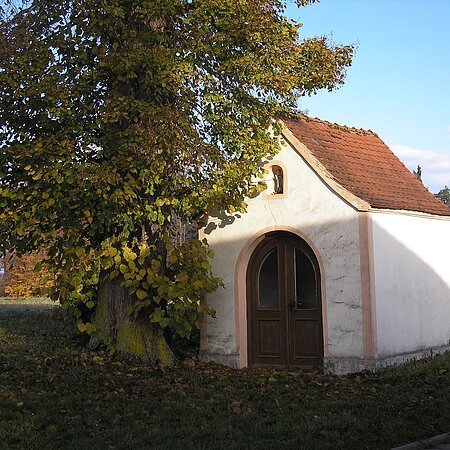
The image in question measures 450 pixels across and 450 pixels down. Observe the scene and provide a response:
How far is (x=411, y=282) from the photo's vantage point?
46.0 feet

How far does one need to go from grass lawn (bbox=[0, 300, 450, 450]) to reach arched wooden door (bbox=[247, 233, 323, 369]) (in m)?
1.00

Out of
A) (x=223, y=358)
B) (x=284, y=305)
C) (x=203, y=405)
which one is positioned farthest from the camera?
(x=223, y=358)

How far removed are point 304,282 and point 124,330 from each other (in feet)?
11.1

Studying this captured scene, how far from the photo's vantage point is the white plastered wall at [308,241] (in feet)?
42.0

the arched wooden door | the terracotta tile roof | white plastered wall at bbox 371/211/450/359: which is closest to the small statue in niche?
the terracotta tile roof

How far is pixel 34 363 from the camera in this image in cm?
1191

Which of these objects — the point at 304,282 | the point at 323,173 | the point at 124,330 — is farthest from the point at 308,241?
the point at 124,330

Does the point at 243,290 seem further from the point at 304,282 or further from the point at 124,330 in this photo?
the point at 124,330

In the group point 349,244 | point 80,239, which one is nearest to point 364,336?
point 349,244

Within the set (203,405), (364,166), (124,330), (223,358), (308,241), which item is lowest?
(203,405)

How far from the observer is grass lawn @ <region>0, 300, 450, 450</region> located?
7961 mm

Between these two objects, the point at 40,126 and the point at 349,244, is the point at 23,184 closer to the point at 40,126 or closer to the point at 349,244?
the point at 40,126

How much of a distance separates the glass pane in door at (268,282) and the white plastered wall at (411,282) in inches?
84.2

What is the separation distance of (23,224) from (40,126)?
1731mm
